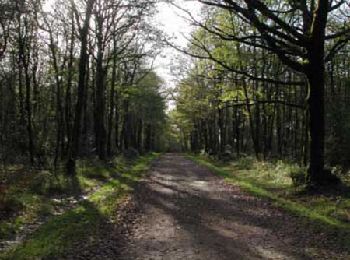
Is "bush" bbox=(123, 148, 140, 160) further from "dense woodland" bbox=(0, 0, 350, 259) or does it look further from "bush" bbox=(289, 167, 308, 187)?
"bush" bbox=(289, 167, 308, 187)

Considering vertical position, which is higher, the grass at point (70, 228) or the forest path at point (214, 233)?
the grass at point (70, 228)

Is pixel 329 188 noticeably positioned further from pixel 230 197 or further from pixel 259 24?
pixel 259 24

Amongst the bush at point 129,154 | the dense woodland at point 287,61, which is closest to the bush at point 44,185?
the dense woodland at point 287,61

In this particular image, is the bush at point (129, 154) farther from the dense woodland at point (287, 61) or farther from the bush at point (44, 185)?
the bush at point (44, 185)

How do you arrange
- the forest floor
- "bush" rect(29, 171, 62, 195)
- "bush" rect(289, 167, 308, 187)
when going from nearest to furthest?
1. the forest floor
2. "bush" rect(29, 171, 62, 195)
3. "bush" rect(289, 167, 308, 187)

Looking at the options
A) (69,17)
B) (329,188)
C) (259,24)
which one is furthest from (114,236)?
(69,17)

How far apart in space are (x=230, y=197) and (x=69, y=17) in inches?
677

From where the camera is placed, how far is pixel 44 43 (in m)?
33.2

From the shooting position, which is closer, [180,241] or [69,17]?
[180,241]

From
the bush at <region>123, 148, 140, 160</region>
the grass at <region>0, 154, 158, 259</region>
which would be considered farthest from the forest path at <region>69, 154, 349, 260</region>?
the bush at <region>123, 148, 140, 160</region>

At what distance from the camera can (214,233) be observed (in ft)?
34.4

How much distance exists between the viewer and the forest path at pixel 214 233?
8609mm

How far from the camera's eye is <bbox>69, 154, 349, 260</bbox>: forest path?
8.61 meters

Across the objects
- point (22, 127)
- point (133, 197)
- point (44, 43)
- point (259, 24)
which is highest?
point (44, 43)
